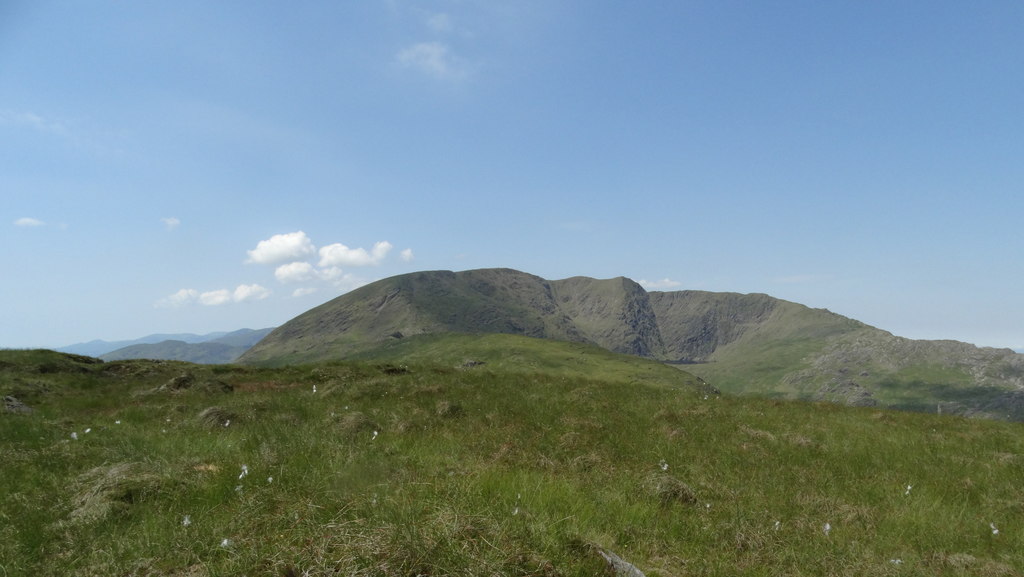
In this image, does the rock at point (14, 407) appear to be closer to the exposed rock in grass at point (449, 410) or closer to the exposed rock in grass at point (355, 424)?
the exposed rock in grass at point (355, 424)

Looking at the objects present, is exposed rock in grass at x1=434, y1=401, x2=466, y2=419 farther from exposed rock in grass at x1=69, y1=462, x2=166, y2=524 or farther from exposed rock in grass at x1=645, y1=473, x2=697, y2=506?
exposed rock in grass at x1=69, y1=462, x2=166, y2=524

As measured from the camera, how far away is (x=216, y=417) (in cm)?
1412

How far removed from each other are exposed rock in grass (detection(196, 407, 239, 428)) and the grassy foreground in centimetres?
6

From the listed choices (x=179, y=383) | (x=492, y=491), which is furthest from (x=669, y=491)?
(x=179, y=383)

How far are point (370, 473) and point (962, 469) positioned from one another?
15.3 metres

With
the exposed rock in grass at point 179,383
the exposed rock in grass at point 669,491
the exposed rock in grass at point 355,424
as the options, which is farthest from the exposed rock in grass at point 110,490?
the exposed rock in grass at point 179,383

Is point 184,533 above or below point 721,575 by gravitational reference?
above

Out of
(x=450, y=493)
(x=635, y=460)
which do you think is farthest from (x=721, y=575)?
(x=635, y=460)

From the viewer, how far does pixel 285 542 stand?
459 cm

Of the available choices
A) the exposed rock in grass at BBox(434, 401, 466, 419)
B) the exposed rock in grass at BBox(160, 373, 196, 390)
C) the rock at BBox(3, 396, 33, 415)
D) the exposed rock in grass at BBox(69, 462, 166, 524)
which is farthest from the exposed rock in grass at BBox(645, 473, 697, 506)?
the exposed rock in grass at BBox(160, 373, 196, 390)

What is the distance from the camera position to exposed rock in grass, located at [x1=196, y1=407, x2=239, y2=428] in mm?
13682

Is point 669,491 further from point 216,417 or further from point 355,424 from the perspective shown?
point 216,417

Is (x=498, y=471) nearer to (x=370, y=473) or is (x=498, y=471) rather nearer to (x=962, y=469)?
(x=370, y=473)

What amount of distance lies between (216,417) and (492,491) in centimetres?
1111
